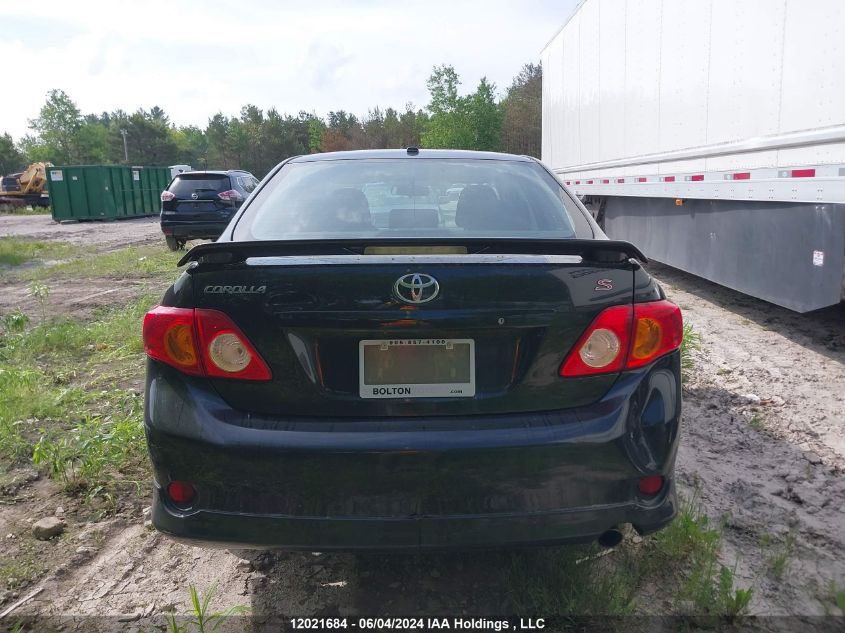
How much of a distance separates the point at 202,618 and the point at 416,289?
1.42 m

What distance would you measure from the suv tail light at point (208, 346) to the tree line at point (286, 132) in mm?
57034

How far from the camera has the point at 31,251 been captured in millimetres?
15875

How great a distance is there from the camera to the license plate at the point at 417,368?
215cm

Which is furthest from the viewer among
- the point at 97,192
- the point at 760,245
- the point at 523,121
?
the point at 523,121

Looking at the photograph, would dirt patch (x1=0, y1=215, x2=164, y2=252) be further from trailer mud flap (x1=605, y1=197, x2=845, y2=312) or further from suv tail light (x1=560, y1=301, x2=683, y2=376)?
suv tail light (x1=560, y1=301, x2=683, y2=376)

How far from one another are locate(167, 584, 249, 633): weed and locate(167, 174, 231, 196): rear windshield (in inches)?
523

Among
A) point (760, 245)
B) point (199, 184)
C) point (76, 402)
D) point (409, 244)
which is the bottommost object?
point (76, 402)

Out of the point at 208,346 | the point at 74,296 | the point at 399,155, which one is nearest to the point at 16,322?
the point at 74,296

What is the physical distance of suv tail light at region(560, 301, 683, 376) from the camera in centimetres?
218

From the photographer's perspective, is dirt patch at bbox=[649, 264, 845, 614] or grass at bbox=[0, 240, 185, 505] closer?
dirt patch at bbox=[649, 264, 845, 614]

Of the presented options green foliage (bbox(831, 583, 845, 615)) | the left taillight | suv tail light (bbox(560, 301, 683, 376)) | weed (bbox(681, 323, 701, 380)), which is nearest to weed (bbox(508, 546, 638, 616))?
green foliage (bbox(831, 583, 845, 615))

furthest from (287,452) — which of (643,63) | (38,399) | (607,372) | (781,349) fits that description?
(643,63)

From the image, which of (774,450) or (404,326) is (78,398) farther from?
(774,450)

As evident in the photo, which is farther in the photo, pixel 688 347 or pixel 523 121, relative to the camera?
pixel 523 121
